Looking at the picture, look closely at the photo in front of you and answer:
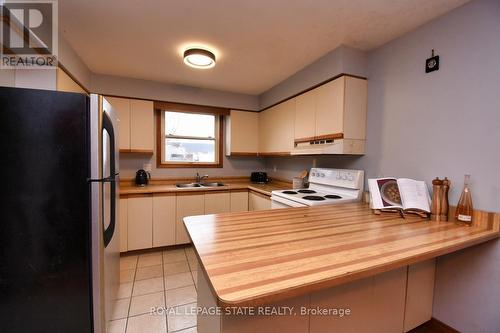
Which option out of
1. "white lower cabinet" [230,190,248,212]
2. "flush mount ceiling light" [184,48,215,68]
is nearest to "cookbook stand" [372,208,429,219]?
"white lower cabinet" [230,190,248,212]

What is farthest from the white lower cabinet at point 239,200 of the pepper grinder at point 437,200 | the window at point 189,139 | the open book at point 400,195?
the pepper grinder at point 437,200

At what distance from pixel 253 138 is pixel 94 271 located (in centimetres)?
279

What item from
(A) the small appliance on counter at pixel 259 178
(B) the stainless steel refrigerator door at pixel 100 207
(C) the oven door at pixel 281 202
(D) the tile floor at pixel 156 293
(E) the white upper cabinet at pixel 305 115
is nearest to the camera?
(B) the stainless steel refrigerator door at pixel 100 207

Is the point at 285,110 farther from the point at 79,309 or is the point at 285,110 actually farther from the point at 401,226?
the point at 79,309

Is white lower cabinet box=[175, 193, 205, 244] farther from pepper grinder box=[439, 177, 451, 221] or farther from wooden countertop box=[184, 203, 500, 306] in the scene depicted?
pepper grinder box=[439, 177, 451, 221]

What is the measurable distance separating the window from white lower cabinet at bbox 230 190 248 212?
2.40 ft

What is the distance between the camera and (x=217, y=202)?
3033 mm

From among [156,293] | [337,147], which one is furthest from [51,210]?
[337,147]

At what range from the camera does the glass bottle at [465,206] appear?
136 cm

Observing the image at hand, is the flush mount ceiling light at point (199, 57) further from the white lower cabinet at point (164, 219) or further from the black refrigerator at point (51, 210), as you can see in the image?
the white lower cabinet at point (164, 219)

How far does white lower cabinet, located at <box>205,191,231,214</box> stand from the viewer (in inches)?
117

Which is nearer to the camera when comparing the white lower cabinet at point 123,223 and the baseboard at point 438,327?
the baseboard at point 438,327

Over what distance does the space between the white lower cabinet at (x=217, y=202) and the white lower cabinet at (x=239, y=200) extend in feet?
0.20

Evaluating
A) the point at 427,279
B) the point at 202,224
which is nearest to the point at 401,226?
the point at 427,279
